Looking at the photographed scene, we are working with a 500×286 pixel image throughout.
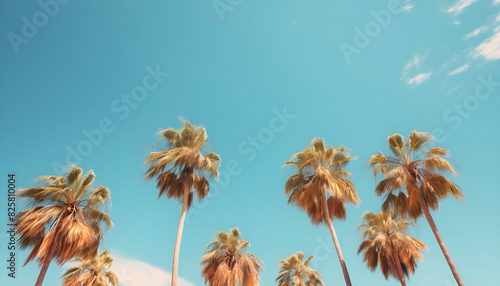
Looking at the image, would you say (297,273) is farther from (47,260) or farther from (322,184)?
(47,260)

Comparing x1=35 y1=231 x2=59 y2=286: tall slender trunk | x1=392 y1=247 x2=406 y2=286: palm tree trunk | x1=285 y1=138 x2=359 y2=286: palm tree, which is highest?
x1=285 y1=138 x2=359 y2=286: palm tree

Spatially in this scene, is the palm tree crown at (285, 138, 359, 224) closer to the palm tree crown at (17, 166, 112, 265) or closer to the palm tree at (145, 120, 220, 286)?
the palm tree at (145, 120, 220, 286)

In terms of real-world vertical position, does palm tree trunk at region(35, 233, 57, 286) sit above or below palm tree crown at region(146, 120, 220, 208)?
below

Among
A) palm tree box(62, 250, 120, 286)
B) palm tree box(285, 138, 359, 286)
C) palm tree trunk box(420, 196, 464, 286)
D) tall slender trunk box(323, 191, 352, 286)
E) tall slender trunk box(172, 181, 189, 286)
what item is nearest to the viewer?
tall slender trunk box(172, 181, 189, 286)

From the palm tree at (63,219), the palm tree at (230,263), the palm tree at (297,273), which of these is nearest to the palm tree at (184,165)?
the palm tree at (63,219)

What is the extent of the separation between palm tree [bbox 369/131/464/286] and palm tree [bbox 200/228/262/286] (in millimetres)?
11501

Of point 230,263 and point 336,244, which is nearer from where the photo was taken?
point 336,244

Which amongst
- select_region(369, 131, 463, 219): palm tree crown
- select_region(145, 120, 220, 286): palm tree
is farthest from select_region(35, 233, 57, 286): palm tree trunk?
select_region(369, 131, 463, 219): palm tree crown

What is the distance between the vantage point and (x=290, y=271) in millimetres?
26688

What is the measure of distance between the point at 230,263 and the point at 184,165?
34.9 ft

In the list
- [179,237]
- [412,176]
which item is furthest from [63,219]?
[412,176]

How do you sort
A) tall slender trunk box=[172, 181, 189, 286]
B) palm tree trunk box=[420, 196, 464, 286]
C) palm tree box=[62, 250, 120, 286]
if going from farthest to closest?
palm tree box=[62, 250, 120, 286] → palm tree trunk box=[420, 196, 464, 286] → tall slender trunk box=[172, 181, 189, 286]

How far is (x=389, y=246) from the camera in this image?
2056 centimetres

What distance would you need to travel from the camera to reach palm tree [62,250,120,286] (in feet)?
74.6
